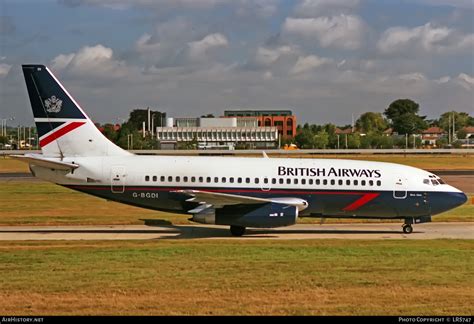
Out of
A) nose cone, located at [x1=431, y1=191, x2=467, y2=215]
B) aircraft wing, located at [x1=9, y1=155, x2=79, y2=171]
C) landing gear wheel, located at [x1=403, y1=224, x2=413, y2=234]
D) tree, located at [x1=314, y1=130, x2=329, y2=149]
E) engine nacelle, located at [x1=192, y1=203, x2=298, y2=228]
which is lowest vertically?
landing gear wheel, located at [x1=403, y1=224, x2=413, y2=234]

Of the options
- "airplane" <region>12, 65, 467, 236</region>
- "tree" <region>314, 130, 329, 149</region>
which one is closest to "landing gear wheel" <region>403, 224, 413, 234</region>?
"airplane" <region>12, 65, 467, 236</region>

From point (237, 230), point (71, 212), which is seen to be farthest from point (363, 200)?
point (71, 212)

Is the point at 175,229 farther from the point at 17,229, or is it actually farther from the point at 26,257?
the point at 26,257

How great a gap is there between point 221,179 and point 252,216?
2.28 meters

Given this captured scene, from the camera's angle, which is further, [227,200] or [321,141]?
[321,141]

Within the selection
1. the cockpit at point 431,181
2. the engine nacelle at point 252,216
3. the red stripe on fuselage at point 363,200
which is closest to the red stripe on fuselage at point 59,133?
the engine nacelle at point 252,216

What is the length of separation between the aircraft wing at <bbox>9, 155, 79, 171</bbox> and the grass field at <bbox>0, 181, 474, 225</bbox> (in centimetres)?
479

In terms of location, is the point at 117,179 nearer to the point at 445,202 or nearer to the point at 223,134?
the point at 445,202

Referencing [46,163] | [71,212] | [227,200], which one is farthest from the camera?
[71,212]

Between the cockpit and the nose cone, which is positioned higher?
the cockpit

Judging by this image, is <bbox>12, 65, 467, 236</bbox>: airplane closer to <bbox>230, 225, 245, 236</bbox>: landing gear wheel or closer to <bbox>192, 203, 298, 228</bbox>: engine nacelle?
<bbox>230, 225, 245, 236</bbox>: landing gear wheel

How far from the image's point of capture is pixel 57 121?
30266 millimetres

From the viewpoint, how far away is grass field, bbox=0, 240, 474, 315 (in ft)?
49.6

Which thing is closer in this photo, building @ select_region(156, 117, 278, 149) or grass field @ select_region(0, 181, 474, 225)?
grass field @ select_region(0, 181, 474, 225)
